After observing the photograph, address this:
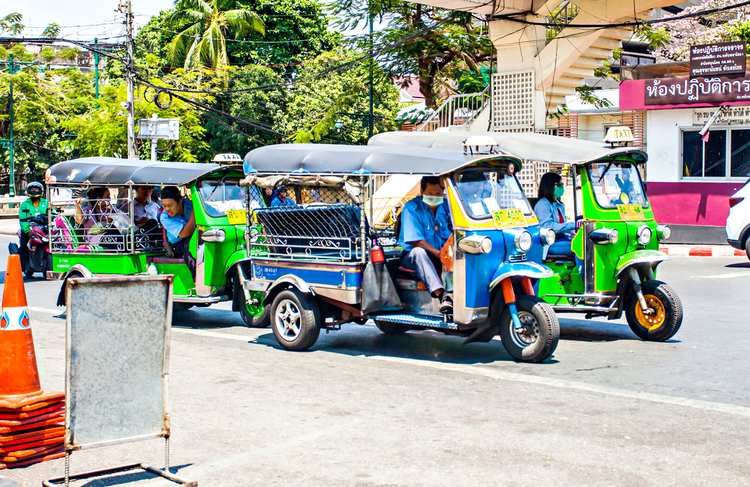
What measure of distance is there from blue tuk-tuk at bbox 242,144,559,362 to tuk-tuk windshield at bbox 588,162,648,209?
1204mm

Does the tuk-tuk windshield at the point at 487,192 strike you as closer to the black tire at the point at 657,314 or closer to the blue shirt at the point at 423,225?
the blue shirt at the point at 423,225

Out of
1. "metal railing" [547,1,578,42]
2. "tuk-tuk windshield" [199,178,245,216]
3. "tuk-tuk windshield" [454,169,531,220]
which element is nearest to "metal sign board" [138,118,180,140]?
"metal railing" [547,1,578,42]

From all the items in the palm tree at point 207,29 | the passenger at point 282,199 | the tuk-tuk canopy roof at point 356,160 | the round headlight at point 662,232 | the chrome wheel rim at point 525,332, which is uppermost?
the palm tree at point 207,29

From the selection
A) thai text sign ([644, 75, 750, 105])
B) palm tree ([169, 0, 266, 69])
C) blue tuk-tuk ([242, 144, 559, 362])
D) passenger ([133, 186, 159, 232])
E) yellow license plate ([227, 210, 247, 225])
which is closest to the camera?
blue tuk-tuk ([242, 144, 559, 362])

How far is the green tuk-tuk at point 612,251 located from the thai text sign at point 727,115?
44.5ft

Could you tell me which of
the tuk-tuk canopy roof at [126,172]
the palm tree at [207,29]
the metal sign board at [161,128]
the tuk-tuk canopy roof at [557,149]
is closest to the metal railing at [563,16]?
the metal sign board at [161,128]

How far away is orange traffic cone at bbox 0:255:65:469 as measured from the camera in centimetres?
490

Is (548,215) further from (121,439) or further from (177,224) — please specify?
(121,439)

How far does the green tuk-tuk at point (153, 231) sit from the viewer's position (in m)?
9.92

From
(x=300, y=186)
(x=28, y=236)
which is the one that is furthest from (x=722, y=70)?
(x=28, y=236)

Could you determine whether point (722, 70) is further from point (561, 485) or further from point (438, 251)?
point (561, 485)

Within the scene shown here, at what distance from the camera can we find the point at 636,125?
79.0 ft

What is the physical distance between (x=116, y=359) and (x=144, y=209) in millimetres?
6919

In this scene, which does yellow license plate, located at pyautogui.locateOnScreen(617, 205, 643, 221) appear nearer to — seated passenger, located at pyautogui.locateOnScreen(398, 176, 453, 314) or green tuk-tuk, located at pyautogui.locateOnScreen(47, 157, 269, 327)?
seated passenger, located at pyautogui.locateOnScreen(398, 176, 453, 314)
